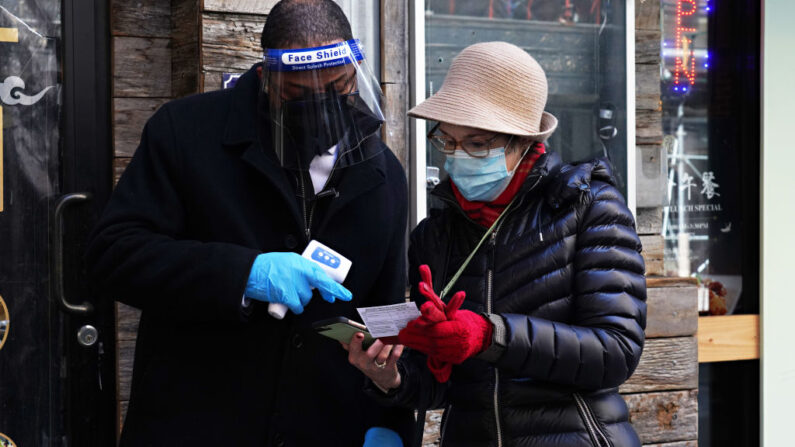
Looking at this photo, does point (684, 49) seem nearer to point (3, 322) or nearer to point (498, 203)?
point (498, 203)

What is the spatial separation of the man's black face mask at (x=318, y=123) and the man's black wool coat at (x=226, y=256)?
0.07 meters

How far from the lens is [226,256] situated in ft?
6.75

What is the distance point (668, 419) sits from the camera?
3.88 meters

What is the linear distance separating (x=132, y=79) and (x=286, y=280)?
5.22 ft

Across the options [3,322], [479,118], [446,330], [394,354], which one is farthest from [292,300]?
[3,322]

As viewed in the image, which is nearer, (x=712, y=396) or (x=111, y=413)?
(x=111, y=413)

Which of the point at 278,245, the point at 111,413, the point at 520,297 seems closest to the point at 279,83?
the point at 278,245

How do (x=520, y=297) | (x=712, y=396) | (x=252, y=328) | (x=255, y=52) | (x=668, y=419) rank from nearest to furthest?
(x=520, y=297) → (x=252, y=328) → (x=255, y=52) → (x=668, y=419) → (x=712, y=396)

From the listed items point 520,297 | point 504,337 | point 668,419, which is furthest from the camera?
point 668,419

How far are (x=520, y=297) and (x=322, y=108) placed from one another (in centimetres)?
66

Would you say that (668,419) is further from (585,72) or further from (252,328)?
(252,328)

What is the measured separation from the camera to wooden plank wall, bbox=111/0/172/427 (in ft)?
10.7

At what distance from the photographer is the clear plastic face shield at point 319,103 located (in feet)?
7.16

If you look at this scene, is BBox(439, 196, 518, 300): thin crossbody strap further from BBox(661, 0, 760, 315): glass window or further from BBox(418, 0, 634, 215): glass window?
BBox(661, 0, 760, 315): glass window
